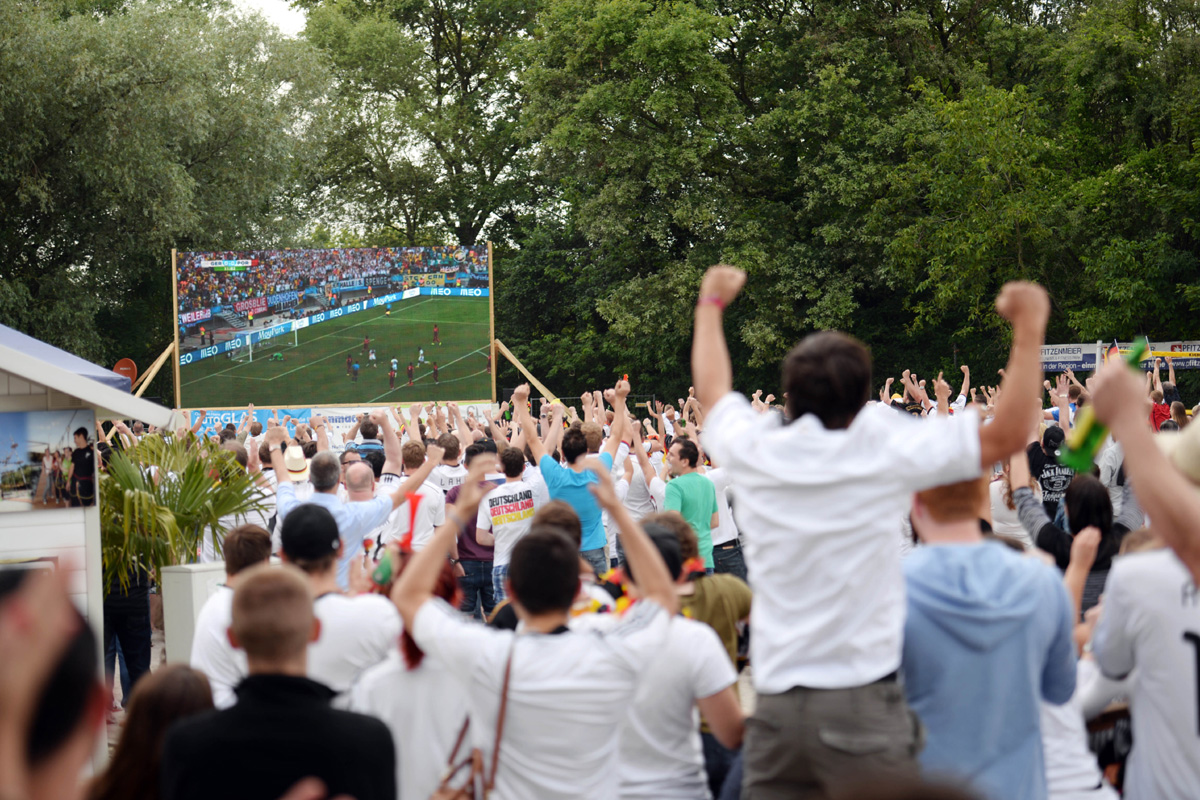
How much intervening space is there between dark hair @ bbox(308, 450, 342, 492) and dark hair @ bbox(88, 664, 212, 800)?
3308 mm

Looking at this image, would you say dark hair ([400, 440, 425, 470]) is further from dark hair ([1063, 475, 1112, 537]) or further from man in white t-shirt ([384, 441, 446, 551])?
dark hair ([1063, 475, 1112, 537])

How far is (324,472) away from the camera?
6.36 meters

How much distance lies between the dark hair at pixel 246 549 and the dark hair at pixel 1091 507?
11.2ft

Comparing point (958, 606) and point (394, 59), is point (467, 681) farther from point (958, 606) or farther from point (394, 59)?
point (394, 59)

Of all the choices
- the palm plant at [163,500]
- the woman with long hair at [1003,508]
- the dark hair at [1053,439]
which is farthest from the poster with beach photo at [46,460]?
the dark hair at [1053,439]

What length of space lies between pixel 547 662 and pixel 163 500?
5362mm

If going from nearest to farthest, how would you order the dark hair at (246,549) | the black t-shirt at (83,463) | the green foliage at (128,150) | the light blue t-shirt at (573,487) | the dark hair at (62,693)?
the dark hair at (62,693) → the dark hair at (246,549) → the black t-shirt at (83,463) → the light blue t-shirt at (573,487) → the green foliage at (128,150)

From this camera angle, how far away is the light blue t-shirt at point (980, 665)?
2779 mm

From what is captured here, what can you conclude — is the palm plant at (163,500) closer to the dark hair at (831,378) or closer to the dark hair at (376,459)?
the dark hair at (376,459)

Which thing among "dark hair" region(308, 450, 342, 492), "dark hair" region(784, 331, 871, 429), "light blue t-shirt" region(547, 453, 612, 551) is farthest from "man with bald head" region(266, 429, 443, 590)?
"dark hair" region(784, 331, 871, 429)

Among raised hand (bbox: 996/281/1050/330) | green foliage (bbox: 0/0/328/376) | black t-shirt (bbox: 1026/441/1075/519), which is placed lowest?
black t-shirt (bbox: 1026/441/1075/519)

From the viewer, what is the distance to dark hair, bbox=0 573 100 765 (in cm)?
113

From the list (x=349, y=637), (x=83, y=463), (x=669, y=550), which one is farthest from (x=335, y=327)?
(x=349, y=637)

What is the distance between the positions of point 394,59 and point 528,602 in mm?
→ 37111
